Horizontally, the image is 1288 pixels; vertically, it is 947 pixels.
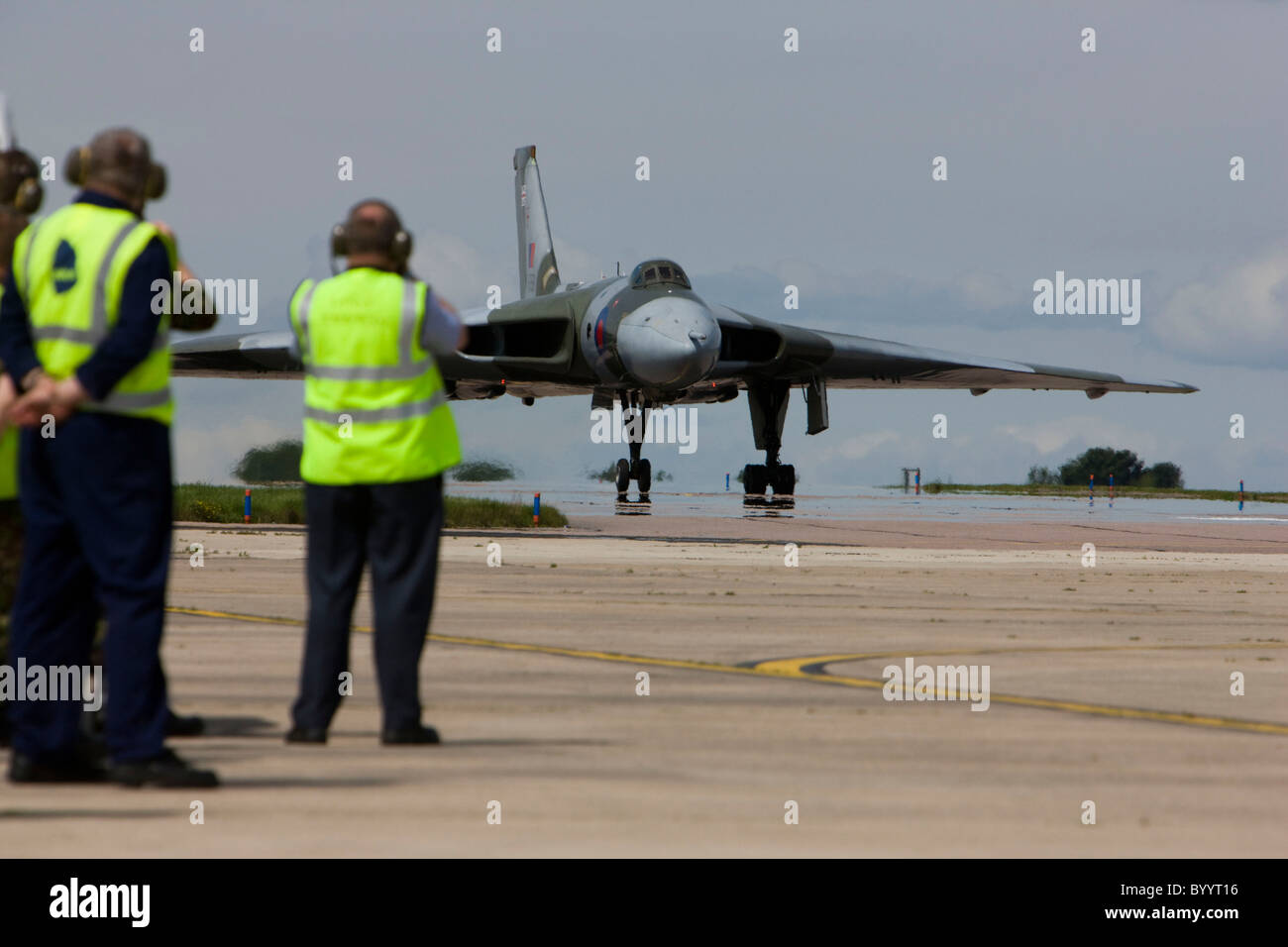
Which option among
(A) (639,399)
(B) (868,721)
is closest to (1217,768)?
(B) (868,721)

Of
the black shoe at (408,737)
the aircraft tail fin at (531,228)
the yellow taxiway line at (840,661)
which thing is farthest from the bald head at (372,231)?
the aircraft tail fin at (531,228)

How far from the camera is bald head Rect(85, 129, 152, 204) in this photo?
18.8 ft

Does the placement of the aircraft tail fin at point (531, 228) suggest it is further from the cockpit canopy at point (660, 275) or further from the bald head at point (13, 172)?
the bald head at point (13, 172)

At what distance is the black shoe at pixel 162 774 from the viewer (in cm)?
543

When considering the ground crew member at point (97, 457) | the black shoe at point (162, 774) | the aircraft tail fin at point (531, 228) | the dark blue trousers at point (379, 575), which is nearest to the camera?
the black shoe at point (162, 774)

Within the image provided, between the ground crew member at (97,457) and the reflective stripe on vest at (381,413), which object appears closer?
the ground crew member at (97,457)

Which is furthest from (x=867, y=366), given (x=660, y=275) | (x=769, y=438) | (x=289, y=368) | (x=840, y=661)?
(x=840, y=661)

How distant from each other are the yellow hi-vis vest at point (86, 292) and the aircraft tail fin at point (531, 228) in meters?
40.6

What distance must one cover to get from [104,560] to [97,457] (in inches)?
12.7

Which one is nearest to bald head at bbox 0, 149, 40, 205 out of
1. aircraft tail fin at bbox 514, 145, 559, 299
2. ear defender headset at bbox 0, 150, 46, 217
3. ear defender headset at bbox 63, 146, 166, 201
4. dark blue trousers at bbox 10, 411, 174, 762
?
ear defender headset at bbox 0, 150, 46, 217

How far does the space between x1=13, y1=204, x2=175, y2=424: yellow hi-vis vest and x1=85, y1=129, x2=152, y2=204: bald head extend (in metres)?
0.08

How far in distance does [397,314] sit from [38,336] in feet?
4.51

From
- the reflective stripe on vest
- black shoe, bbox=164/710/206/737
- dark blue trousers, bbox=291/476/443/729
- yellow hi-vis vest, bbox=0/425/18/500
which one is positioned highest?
the reflective stripe on vest

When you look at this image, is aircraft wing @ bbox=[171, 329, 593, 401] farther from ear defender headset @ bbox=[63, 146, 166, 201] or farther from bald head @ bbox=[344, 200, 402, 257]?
ear defender headset @ bbox=[63, 146, 166, 201]
